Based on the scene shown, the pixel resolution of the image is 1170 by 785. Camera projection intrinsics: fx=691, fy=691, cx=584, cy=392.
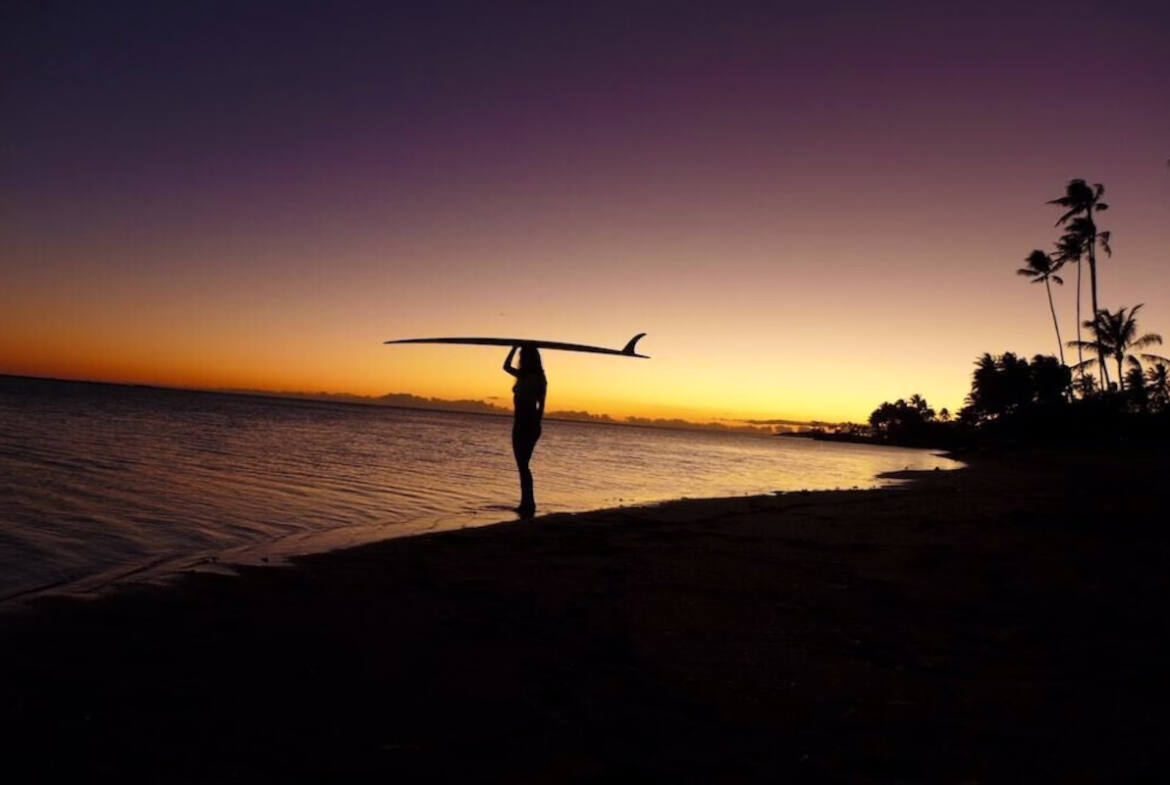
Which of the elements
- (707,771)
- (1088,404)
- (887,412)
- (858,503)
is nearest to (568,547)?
(707,771)

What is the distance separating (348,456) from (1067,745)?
2301 centimetres

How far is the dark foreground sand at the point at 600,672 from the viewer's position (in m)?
2.96

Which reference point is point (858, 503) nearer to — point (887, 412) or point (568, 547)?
point (568, 547)

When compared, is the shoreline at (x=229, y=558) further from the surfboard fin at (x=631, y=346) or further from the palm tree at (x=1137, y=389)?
the palm tree at (x=1137, y=389)

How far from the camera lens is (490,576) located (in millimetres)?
6504

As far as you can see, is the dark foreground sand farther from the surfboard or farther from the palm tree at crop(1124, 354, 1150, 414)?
the palm tree at crop(1124, 354, 1150, 414)

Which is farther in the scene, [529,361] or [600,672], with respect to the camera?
[529,361]

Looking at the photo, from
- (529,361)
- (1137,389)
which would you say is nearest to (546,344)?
(529,361)

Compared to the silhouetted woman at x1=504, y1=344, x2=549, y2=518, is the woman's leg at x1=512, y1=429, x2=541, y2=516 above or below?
below

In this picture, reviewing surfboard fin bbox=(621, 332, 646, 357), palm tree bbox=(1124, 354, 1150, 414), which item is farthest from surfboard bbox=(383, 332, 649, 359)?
palm tree bbox=(1124, 354, 1150, 414)

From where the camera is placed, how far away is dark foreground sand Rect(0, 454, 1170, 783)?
9.72 ft

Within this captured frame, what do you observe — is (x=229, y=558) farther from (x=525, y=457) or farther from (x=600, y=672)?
(x=525, y=457)

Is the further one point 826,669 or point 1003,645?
point 1003,645

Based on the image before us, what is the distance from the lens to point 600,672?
410 centimetres
